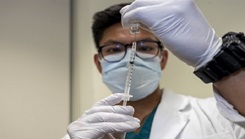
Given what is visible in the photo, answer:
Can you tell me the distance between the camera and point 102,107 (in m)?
0.87

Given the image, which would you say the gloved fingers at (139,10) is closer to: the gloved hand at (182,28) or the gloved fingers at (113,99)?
the gloved hand at (182,28)

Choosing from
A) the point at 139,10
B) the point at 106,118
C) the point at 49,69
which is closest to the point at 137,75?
the point at 106,118

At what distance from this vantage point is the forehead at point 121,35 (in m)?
1.27

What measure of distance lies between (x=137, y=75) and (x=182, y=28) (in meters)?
0.52

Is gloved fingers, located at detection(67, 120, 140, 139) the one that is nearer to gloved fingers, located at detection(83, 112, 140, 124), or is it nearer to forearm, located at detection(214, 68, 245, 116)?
gloved fingers, located at detection(83, 112, 140, 124)

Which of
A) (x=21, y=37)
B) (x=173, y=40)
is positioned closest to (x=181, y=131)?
(x=173, y=40)

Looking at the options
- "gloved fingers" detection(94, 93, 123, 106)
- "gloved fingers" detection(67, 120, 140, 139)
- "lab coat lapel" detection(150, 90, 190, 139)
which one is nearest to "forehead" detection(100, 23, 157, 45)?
"lab coat lapel" detection(150, 90, 190, 139)

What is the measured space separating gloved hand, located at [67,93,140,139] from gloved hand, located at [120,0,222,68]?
24cm

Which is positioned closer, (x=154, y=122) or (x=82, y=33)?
(x=154, y=122)

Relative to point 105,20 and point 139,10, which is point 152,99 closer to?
point 105,20

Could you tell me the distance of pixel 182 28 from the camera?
711 millimetres

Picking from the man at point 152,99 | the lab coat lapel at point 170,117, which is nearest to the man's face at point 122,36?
the man at point 152,99

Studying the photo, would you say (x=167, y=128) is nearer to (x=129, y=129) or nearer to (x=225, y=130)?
(x=225, y=130)

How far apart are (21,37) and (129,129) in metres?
1.07
